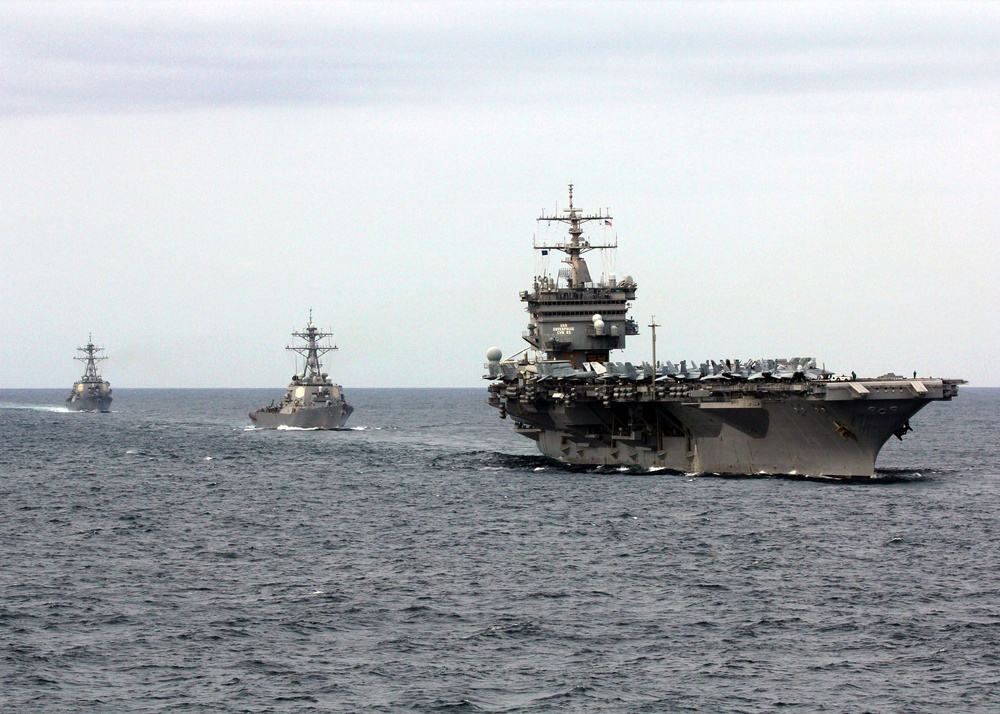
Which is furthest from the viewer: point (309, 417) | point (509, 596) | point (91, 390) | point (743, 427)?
point (91, 390)

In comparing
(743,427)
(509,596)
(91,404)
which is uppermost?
(91,404)

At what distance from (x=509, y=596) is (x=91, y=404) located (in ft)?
408

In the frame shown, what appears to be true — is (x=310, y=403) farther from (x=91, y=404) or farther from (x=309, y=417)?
(x=91, y=404)

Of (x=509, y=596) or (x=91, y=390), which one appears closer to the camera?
(x=509, y=596)

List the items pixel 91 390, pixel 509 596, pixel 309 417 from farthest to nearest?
pixel 91 390
pixel 309 417
pixel 509 596

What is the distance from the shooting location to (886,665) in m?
20.0

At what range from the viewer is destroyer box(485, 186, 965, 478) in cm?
3978

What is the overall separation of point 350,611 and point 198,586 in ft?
14.7

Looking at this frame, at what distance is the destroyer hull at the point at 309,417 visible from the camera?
9156cm

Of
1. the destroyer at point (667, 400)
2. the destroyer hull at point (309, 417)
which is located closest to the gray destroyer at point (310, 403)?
the destroyer hull at point (309, 417)

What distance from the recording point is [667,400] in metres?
43.4

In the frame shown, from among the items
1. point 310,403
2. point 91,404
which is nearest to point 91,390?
point 91,404

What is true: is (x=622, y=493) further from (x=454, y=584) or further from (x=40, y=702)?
(x=40, y=702)

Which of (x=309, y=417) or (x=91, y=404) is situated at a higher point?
(x=91, y=404)
